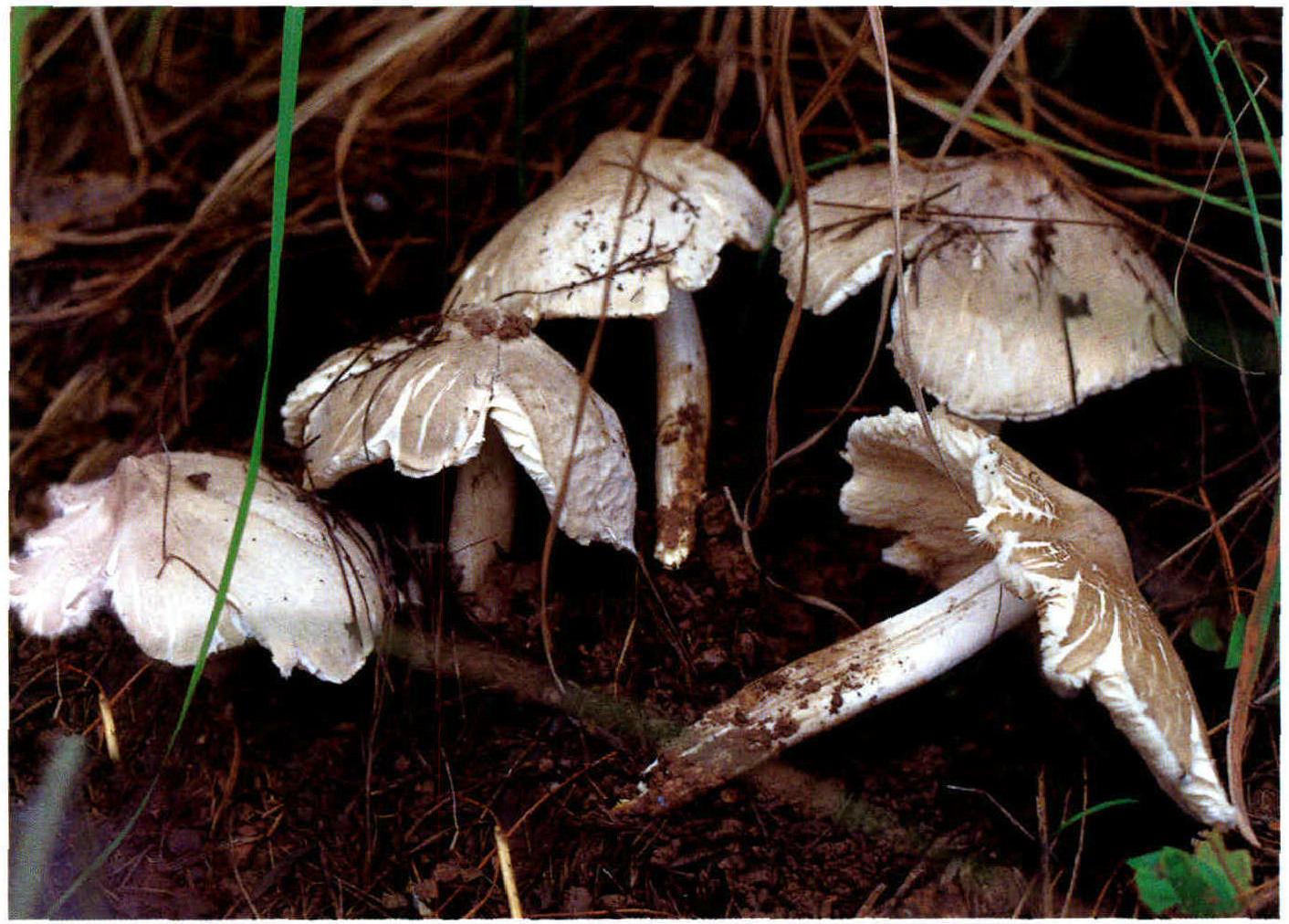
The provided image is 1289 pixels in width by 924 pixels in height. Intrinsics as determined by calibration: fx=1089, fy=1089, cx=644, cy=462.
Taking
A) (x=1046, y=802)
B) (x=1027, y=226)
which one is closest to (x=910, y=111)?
(x=1027, y=226)

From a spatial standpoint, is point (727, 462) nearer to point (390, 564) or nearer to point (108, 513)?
point (390, 564)

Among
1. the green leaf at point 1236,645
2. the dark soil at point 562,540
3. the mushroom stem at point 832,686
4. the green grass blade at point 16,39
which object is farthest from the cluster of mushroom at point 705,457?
the green grass blade at point 16,39

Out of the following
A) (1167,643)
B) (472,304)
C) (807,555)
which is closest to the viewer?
(1167,643)

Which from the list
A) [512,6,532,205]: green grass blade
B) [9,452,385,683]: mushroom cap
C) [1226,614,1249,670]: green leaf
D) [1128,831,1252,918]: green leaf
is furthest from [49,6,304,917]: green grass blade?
[1226,614,1249,670]: green leaf

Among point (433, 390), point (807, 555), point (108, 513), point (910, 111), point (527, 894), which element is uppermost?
point (910, 111)

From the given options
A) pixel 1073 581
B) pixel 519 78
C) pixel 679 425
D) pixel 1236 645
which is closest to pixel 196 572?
pixel 679 425

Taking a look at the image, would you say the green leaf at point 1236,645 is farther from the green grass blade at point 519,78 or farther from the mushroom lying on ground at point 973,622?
the green grass blade at point 519,78

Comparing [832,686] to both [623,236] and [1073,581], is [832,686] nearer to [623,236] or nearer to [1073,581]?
[1073,581]
